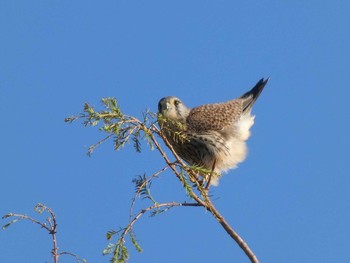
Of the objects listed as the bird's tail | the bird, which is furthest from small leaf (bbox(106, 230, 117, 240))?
the bird's tail

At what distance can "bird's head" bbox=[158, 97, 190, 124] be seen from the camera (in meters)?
6.00

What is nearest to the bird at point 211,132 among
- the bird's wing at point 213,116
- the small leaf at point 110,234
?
the bird's wing at point 213,116

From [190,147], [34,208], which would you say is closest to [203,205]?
[34,208]

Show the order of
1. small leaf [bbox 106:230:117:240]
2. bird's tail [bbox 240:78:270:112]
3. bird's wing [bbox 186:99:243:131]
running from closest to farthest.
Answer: small leaf [bbox 106:230:117:240], bird's wing [bbox 186:99:243:131], bird's tail [bbox 240:78:270:112]

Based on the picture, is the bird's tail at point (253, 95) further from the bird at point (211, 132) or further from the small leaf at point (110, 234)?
the small leaf at point (110, 234)

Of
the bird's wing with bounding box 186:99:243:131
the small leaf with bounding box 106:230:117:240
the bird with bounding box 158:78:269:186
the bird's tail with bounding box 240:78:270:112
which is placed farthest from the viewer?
the bird's tail with bounding box 240:78:270:112

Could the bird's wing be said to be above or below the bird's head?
below

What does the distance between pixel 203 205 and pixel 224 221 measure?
193 millimetres

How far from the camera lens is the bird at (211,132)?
18.6ft

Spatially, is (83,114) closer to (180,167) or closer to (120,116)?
(120,116)

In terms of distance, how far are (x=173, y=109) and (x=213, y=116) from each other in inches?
15.2

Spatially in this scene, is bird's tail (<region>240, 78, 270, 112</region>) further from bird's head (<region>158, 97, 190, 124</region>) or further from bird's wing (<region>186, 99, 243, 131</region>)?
bird's head (<region>158, 97, 190, 124</region>)

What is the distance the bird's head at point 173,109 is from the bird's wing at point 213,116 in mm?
60

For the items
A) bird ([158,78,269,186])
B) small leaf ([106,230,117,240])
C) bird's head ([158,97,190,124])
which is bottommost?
small leaf ([106,230,117,240])
